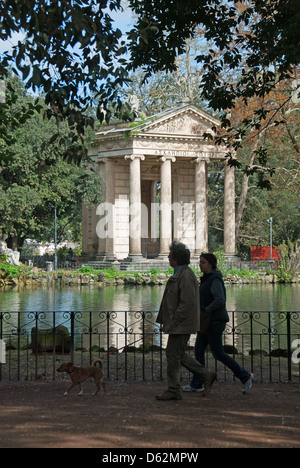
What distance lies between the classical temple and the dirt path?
34488 mm

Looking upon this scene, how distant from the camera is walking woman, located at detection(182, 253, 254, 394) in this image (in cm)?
816

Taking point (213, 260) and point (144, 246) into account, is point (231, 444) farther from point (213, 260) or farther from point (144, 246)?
point (144, 246)

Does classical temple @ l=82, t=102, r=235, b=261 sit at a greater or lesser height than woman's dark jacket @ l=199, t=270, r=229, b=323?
greater

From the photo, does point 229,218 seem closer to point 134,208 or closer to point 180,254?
point 134,208

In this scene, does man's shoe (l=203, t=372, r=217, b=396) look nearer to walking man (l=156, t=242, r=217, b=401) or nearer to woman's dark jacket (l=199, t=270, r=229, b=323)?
walking man (l=156, t=242, r=217, b=401)

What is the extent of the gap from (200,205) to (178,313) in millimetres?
39913

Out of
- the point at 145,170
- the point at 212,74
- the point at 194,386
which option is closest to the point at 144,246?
the point at 145,170

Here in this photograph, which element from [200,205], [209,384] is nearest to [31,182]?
[200,205]

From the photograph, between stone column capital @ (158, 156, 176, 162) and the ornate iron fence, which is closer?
the ornate iron fence

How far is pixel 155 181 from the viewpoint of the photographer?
52.2 meters

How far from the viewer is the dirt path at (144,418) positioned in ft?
18.2

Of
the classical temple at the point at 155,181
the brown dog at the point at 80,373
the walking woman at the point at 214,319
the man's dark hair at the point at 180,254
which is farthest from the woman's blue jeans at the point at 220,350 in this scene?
the classical temple at the point at 155,181

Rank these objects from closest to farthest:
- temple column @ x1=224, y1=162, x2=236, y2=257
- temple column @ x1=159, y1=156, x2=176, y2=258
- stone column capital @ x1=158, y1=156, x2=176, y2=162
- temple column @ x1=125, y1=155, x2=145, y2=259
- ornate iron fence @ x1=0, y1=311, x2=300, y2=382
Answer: ornate iron fence @ x1=0, y1=311, x2=300, y2=382
temple column @ x1=125, y1=155, x2=145, y2=259
temple column @ x1=159, y1=156, x2=176, y2=258
stone column capital @ x1=158, y1=156, x2=176, y2=162
temple column @ x1=224, y1=162, x2=236, y2=257

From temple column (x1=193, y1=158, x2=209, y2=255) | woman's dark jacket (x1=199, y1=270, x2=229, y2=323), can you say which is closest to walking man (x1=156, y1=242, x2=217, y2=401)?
woman's dark jacket (x1=199, y1=270, x2=229, y2=323)
